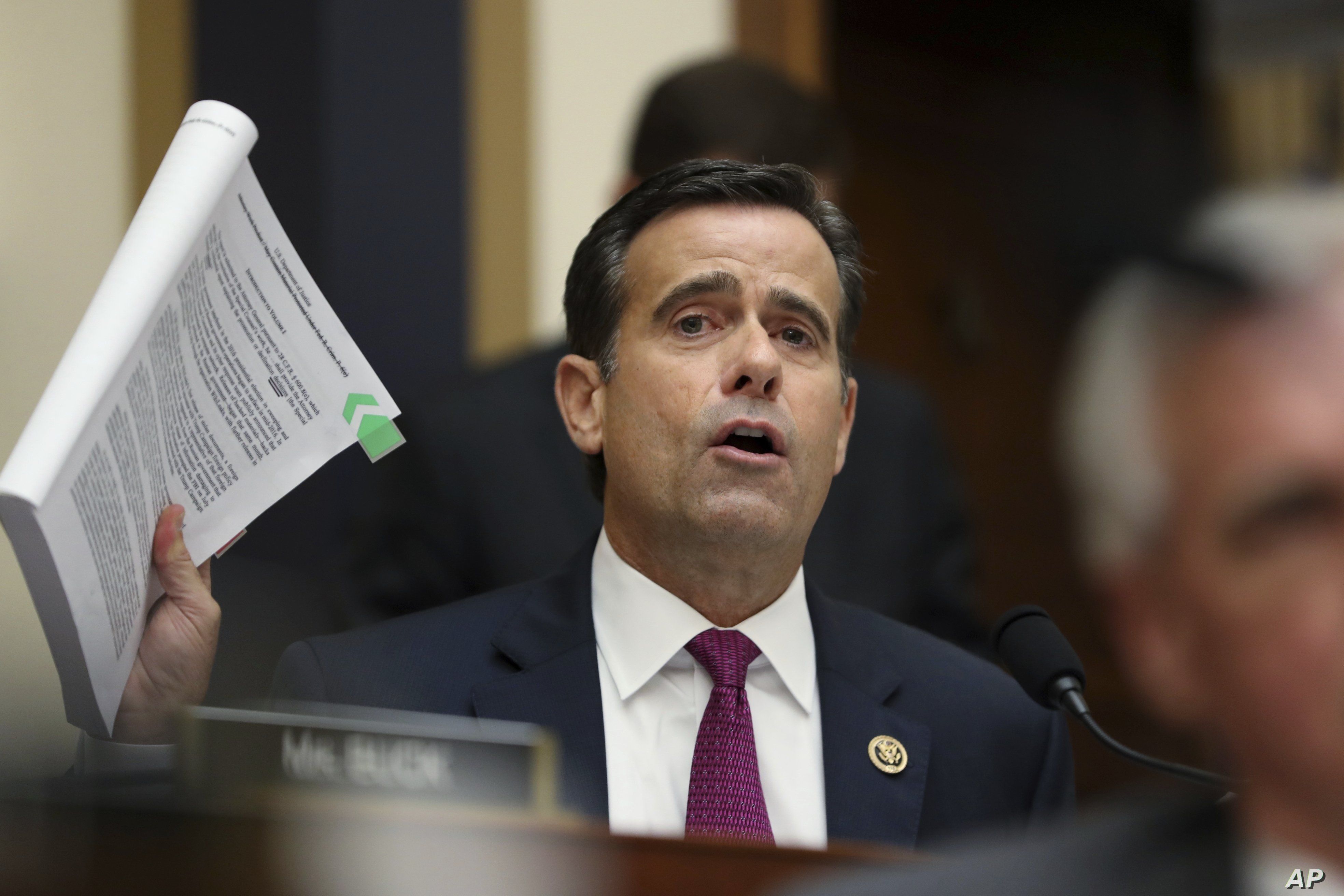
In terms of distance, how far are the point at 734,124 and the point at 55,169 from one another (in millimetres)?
1174

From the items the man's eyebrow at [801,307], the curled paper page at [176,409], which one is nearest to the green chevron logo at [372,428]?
the curled paper page at [176,409]

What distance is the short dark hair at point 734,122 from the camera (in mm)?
2291

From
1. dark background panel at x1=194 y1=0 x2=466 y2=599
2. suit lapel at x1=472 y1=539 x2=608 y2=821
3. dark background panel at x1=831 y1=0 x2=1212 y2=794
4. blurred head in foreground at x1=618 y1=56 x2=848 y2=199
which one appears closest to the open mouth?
suit lapel at x1=472 y1=539 x2=608 y2=821

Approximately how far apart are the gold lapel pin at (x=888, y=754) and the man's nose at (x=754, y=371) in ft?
1.26

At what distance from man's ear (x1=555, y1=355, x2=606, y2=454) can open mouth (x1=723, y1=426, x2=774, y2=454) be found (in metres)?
0.19

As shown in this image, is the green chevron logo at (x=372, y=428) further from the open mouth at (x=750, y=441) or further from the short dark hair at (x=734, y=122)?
the short dark hair at (x=734, y=122)

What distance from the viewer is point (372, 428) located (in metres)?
1.41

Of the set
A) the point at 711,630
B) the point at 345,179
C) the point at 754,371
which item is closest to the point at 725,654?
the point at 711,630

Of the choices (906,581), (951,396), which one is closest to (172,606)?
(906,581)

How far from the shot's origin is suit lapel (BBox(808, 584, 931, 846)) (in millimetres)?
1495

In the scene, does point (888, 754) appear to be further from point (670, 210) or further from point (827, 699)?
point (670, 210)

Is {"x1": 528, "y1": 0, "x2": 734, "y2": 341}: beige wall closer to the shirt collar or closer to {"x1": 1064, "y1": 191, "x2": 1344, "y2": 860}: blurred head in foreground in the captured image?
the shirt collar

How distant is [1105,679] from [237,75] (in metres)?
2.81

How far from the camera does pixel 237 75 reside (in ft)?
9.12
